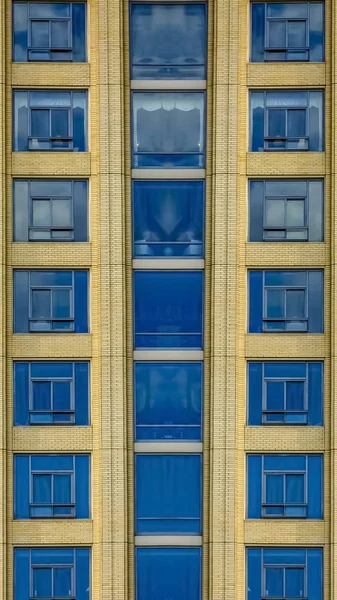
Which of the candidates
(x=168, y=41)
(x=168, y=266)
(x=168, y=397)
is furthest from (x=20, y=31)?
(x=168, y=397)

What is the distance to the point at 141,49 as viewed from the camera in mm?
21141

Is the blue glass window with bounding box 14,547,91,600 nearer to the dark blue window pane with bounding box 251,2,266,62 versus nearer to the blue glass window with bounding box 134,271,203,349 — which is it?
the blue glass window with bounding box 134,271,203,349

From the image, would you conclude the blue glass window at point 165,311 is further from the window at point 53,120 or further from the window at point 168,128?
the window at point 53,120

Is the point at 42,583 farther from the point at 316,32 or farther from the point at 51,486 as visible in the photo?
the point at 316,32

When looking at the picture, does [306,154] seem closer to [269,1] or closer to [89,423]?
[269,1]

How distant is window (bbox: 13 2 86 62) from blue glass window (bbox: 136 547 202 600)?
14048 mm

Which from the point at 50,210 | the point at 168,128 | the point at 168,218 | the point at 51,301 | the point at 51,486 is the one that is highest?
the point at 168,128

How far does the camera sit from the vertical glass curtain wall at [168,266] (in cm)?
2097

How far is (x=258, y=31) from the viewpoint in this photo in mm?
21062

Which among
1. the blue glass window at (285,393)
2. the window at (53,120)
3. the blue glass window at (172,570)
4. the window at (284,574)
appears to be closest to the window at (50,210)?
the window at (53,120)

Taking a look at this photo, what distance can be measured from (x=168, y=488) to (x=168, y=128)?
10163mm

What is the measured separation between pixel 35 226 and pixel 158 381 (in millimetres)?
5570

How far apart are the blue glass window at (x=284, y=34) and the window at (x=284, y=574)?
13794 mm

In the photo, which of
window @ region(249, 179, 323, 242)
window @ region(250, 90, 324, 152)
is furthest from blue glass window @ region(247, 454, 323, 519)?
window @ region(250, 90, 324, 152)
